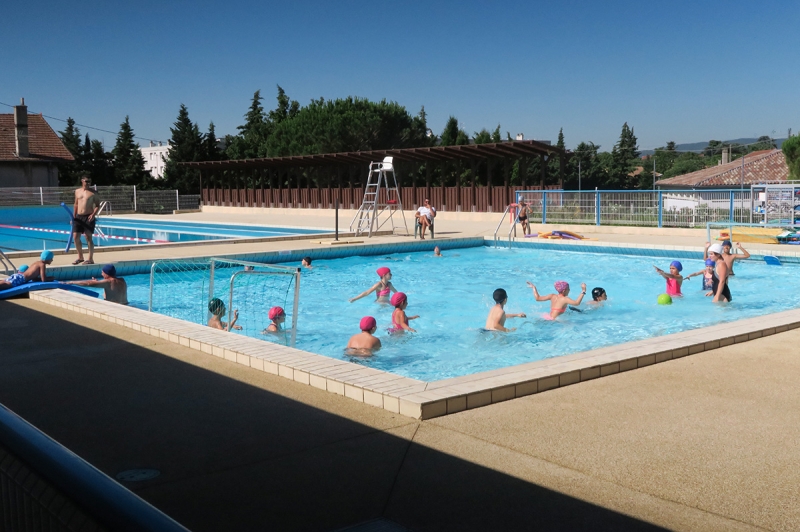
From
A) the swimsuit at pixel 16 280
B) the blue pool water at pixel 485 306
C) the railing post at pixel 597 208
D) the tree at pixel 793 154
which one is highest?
the tree at pixel 793 154

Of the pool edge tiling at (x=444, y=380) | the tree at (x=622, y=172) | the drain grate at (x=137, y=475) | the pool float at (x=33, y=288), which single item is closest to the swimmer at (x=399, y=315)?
the pool edge tiling at (x=444, y=380)

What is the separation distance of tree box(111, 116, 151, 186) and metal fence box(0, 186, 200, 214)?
10.4 metres

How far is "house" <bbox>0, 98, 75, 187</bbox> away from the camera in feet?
145

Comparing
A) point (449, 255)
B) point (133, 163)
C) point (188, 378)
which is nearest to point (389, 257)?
point (449, 255)

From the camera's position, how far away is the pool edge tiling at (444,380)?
16.2ft

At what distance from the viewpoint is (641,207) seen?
2295 cm

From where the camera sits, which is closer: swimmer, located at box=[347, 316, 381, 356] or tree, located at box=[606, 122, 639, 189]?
swimmer, located at box=[347, 316, 381, 356]

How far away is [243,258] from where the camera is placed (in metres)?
15.9

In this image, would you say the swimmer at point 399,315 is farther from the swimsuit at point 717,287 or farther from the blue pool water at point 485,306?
the swimsuit at point 717,287

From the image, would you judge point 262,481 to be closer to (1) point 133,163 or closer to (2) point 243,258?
(2) point 243,258

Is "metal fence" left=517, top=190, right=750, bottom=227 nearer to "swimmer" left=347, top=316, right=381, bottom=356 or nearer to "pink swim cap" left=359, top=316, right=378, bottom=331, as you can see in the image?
"swimmer" left=347, top=316, right=381, bottom=356

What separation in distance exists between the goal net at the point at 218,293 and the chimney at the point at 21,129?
112 feet

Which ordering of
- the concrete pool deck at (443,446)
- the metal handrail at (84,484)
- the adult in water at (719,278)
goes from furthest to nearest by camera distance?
the adult in water at (719,278), the concrete pool deck at (443,446), the metal handrail at (84,484)

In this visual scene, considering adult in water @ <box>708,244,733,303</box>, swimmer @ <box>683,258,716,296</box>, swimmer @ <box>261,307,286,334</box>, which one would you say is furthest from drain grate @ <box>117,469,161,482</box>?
swimmer @ <box>683,258,716,296</box>
